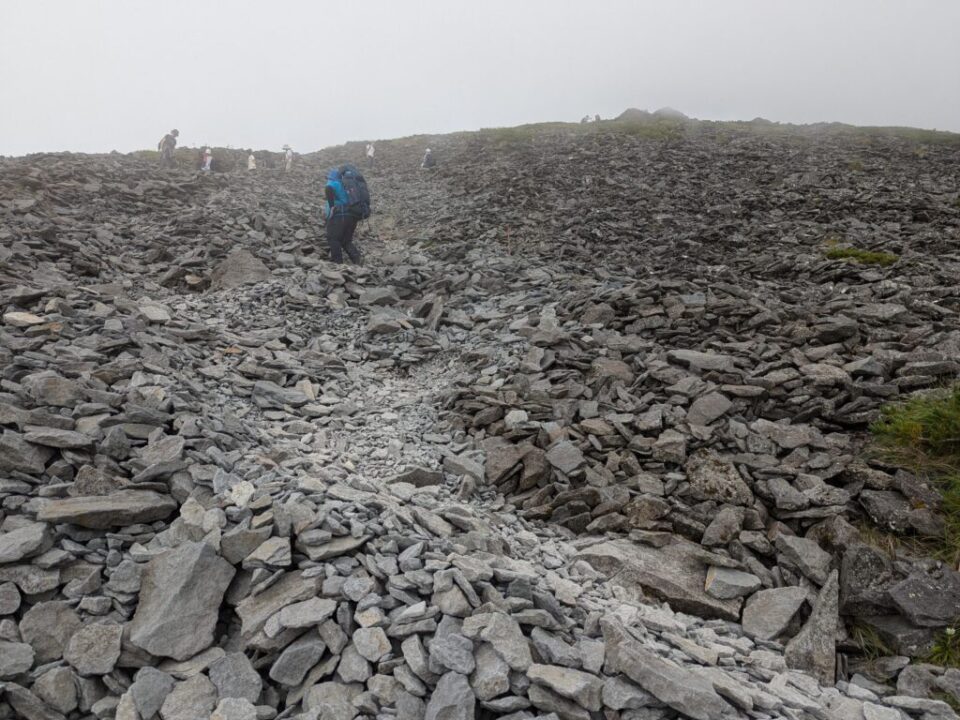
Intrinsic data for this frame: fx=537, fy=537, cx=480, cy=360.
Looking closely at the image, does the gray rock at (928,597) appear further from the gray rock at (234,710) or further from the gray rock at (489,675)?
the gray rock at (234,710)

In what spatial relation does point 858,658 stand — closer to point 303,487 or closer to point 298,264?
point 303,487

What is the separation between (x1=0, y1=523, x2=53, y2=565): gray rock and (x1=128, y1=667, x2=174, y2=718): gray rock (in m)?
1.70

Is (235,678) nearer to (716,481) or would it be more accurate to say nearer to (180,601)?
(180,601)

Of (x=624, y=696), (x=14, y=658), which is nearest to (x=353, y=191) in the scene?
A: (x=14, y=658)

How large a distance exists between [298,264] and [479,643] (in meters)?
14.7

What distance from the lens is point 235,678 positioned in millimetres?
4441

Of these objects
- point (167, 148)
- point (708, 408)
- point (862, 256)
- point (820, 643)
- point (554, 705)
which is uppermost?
point (167, 148)

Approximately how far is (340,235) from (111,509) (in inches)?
538

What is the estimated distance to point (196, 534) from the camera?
564 cm

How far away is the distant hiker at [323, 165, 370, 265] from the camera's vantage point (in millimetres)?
17531

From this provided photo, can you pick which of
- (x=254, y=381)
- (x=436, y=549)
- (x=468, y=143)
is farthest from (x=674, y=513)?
(x=468, y=143)

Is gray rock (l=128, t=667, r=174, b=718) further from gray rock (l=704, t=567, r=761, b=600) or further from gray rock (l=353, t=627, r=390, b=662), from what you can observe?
gray rock (l=704, t=567, r=761, b=600)

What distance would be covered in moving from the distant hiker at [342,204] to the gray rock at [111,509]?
1303 centimetres

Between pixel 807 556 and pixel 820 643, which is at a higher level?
pixel 807 556
